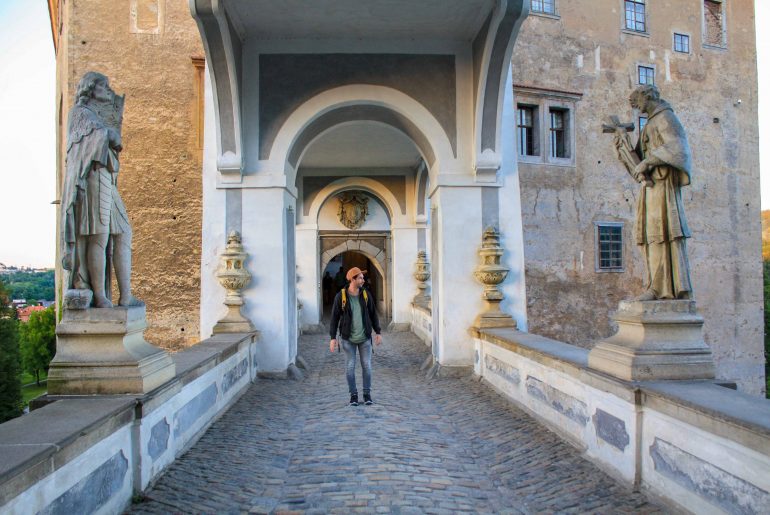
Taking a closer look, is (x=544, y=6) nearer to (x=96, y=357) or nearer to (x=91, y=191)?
(x=91, y=191)

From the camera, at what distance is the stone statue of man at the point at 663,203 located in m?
3.74

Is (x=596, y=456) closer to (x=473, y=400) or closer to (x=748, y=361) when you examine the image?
(x=473, y=400)

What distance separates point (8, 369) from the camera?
20.6 metres

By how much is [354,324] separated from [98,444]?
10.6 feet

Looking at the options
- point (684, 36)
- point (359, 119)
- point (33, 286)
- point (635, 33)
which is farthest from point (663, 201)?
point (33, 286)

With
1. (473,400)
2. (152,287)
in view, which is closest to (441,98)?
(473,400)

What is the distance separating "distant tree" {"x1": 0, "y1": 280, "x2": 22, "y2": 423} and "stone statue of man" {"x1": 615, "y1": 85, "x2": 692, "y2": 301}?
22217mm

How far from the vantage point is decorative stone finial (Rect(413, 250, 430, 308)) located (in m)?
14.0

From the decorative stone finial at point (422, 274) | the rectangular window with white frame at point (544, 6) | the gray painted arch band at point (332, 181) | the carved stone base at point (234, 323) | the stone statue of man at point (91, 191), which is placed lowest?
the carved stone base at point (234, 323)

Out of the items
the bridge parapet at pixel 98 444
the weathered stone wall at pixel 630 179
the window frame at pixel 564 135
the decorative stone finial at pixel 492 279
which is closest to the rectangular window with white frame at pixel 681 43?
the weathered stone wall at pixel 630 179

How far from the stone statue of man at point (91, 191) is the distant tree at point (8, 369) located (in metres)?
20.1

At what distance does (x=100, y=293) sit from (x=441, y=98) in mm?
5613

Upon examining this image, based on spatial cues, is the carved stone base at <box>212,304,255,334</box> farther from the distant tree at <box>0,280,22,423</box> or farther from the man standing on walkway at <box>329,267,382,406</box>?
the distant tree at <box>0,280,22,423</box>

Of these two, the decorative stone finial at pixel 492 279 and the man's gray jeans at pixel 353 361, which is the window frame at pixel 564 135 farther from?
the man's gray jeans at pixel 353 361
